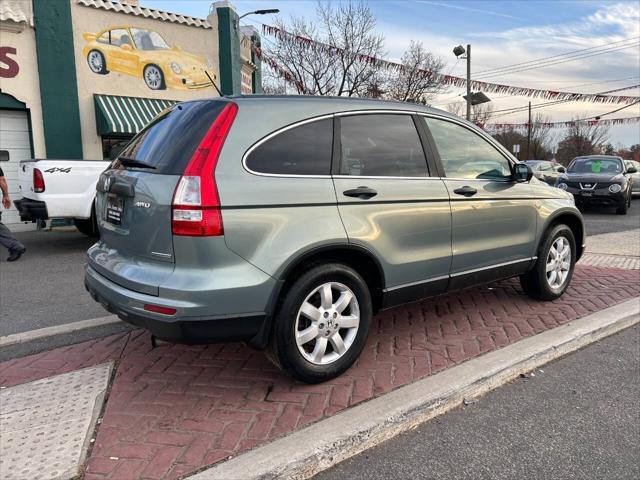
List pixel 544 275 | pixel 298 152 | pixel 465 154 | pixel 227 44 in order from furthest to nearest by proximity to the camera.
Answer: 1. pixel 227 44
2. pixel 544 275
3. pixel 465 154
4. pixel 298 152

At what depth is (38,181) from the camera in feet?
25.3

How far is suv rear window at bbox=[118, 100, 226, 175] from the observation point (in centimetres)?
282

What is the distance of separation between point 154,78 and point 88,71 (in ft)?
5.78

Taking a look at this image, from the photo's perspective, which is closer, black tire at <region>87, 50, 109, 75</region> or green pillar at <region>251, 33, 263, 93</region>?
black tire at <region>87, 50, 109, 75</region>

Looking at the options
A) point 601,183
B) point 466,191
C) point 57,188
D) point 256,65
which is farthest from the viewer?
point 256,65

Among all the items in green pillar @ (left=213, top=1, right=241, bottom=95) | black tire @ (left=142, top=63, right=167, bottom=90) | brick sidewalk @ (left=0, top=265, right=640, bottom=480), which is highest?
green pillar @ (left=213, top=1, right=241, bottom=95)

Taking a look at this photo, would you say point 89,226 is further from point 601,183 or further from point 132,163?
point 601,183

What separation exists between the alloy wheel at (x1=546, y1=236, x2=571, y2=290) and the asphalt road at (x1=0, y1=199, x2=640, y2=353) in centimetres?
408

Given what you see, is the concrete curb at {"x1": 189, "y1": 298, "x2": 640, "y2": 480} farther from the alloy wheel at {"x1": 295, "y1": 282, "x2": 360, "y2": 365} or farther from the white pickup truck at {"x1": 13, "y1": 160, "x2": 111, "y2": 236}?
the white pickup truck at {"x1": 13, "y1": 160, "x2": 111, "y2": 236}

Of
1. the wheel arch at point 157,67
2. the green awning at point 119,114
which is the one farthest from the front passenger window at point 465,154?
the wheel arch at point 157,67

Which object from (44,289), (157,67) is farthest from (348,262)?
(157,67)

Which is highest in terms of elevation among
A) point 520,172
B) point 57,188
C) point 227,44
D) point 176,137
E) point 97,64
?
point 227,44

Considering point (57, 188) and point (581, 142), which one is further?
point (581, 142)

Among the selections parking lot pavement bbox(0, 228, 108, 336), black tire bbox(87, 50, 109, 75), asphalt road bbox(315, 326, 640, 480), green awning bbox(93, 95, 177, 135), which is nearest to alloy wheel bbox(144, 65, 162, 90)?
green awning bbox(93, 95, 177, 135)
